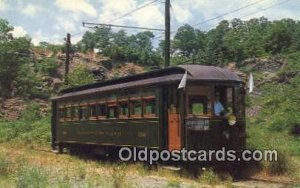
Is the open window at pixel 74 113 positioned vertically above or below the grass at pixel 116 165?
above

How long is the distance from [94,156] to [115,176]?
11635 mm

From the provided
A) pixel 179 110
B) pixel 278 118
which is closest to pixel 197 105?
pixel 179 110

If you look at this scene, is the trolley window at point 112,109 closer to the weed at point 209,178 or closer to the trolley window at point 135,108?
the trolley window at point 135,108

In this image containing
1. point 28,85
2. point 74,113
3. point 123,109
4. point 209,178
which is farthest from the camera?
point 28,85

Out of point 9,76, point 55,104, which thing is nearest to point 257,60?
point 9,76

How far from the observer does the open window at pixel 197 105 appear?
15633 mm

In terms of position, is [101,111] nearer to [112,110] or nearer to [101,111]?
[101,111]

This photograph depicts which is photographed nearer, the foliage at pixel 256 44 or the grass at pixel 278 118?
the grass at pixel 278 118

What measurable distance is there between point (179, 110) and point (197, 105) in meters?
0.58

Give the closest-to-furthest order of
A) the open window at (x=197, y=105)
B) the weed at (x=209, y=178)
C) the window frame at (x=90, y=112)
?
the weed at (x=209, y=178) → the open window at (x=197, y=105) → the window frame at (x=90, y=112)

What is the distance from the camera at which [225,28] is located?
102 meters

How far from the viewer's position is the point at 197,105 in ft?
52.0

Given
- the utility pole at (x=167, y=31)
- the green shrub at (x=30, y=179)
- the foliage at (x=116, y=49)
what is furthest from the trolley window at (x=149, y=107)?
the foliage at (x=116, y=49)

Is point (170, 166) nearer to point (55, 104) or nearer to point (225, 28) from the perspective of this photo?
point (55, 104)
